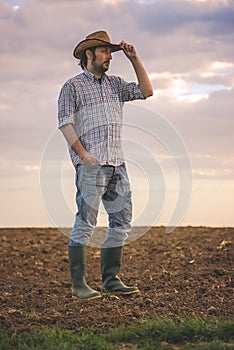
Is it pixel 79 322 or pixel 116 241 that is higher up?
pixel 116 241

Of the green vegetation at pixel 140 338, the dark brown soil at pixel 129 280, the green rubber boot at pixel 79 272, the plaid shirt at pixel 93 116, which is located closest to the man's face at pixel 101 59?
the plaid shirt at pixel 93 116

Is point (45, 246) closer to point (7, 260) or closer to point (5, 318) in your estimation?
point (7, 260)

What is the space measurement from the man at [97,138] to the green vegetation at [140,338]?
1.16 metres

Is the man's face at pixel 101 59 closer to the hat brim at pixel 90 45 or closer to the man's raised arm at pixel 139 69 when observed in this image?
the hat brim at pixel 90 45

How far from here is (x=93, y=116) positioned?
217 inches

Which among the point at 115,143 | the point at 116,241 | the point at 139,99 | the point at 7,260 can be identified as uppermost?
the point at 139,99

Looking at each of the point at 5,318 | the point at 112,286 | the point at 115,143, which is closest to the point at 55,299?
the point at 112,286

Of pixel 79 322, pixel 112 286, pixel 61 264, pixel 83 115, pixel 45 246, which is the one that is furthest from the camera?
pixel 45 246

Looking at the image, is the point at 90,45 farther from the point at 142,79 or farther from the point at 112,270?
the point at 112,270

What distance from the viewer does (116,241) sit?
5.80 metres

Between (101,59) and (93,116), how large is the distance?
0.51 m

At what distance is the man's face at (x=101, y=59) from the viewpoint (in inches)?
222

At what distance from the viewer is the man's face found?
564 cm

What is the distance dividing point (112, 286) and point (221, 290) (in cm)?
101
